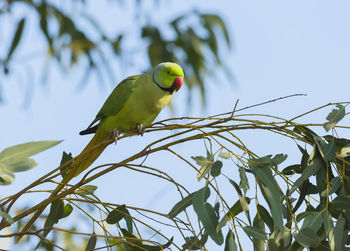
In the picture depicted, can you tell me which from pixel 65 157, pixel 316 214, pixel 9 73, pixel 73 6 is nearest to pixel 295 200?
pixel 316 214

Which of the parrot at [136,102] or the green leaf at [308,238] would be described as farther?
the parrot at [136,102]

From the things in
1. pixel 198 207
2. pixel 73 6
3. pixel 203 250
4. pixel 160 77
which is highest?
pixel 73 6

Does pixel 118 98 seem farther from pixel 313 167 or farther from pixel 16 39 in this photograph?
pixel 16 39

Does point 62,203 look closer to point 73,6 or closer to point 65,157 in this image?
point 65,157

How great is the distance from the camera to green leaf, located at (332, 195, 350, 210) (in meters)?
1.17

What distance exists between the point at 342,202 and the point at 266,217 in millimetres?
197

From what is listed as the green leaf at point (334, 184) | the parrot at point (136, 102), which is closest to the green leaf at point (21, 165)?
the green leaf at point (334, 184)

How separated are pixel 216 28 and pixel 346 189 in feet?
11.0

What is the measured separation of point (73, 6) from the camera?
4547mm

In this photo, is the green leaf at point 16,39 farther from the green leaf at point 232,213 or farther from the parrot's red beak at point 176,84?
the green leaf at point 232,213

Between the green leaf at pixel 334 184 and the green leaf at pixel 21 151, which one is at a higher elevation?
the green leaf at pixel 21 151

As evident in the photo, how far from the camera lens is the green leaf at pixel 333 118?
3.92ft

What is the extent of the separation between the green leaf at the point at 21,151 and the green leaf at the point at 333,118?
2.30ft

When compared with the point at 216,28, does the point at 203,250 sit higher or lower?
lower
